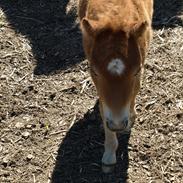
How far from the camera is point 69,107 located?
19.6ft

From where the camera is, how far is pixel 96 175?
5.21 m

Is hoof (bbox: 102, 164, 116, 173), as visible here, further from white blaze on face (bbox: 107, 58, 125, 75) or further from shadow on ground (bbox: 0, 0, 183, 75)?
shadow on ground (bbox: 0, 0, 183, 75)

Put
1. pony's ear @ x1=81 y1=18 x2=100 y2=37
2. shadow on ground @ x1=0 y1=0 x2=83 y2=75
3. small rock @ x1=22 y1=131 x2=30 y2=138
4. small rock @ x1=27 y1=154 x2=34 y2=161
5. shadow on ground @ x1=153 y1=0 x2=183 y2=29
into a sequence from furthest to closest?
shadow on ground @ x1=153 y1=0 x2=183 y2=29, shadow on ground @ x1=0 y1=0 x2=83 y2=75, small rock @ x1=22 y1=131 x2=30 y2=138, small rock @ x1=27 y1=154 x2=34 y2=161, pony's ear @ x1=81 y1=18 x2=100 y2=37

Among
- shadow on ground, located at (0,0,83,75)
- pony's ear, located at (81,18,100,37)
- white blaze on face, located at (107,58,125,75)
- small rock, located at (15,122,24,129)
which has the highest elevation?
pony's ear, located at (81,18,100,37)

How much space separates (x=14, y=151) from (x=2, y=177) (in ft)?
1.19

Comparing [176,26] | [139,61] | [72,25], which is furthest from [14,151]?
[176,26]

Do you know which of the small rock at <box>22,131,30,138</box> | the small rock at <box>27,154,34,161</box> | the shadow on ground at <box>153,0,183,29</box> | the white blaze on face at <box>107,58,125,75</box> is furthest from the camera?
the shadow on ground at <box>153,0,183,29</box>

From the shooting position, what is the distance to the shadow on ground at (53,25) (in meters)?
6.62

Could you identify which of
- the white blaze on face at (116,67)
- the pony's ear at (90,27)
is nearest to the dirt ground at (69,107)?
the white blaze on face at (116,67)

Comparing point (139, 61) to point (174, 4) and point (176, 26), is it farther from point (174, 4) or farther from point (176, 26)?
point (174, 4)

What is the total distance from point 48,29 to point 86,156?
242 centimetres

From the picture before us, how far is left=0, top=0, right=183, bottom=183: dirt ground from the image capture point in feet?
17.3

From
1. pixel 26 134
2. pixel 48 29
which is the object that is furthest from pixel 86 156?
pixel 48 29

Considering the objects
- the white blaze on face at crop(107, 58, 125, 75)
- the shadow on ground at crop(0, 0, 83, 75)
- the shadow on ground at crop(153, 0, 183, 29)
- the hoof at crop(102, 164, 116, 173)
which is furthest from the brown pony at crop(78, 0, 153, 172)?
the shadow on ground at crop(153, 0, 183, 29)
